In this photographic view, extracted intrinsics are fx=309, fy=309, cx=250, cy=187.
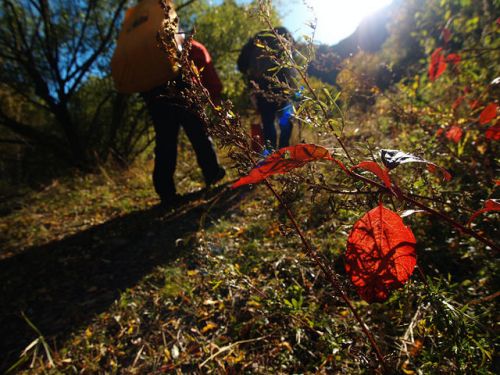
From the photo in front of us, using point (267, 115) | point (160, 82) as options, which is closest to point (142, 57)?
point (160, 82)

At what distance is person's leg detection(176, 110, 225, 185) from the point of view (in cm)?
299

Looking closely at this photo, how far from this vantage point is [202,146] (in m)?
3.11

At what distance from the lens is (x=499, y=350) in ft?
2.95

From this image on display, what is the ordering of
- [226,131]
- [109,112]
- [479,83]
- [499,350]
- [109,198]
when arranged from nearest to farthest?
[226,131]
[499,350]
[479,83]
[109,198]
[109,112]

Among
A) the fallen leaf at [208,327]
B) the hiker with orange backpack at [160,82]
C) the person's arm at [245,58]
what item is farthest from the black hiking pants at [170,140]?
the fallen leaf at [208,327]

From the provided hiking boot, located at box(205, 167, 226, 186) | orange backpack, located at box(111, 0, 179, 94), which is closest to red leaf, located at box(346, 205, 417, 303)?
orange backpack, located at box(111, 0, 179, 94)

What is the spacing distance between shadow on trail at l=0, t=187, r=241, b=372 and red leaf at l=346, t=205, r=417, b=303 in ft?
3.47

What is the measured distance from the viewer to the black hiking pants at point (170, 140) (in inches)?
116

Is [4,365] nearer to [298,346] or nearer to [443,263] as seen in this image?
[298,346]

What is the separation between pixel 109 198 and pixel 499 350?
383cm

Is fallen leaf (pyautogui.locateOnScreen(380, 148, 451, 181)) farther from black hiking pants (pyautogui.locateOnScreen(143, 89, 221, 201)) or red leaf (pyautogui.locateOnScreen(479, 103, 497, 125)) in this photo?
black hiking pants (pyautogui.locateOnScreen(143, 89, 221, 201))

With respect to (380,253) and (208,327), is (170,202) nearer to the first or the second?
(208,327)

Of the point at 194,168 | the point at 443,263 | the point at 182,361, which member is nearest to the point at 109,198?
the point at 194,168

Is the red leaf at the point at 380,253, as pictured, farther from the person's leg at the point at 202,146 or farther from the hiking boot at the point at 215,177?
the hiking boot at the point at 215,177
